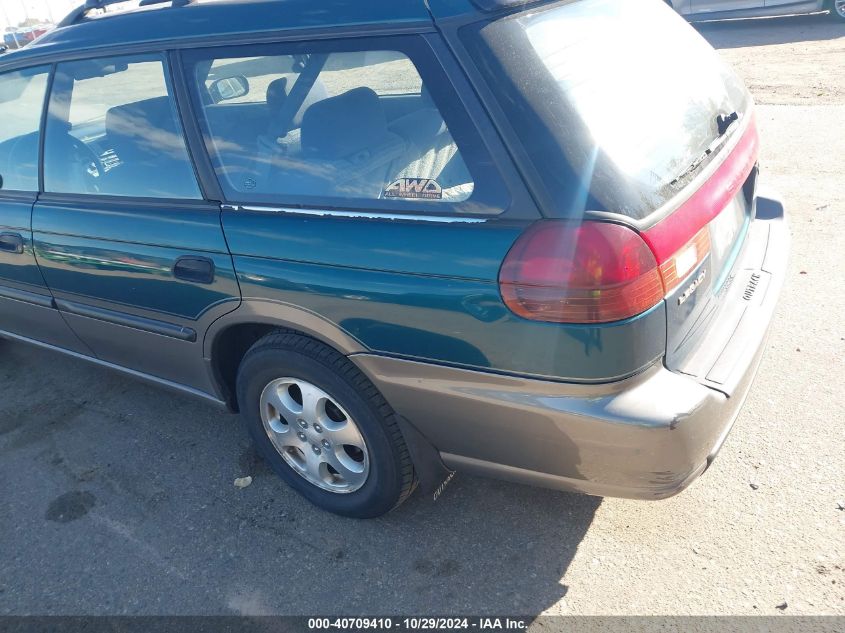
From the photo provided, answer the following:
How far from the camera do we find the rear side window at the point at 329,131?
80.4 inches

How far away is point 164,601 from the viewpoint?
2418 mm

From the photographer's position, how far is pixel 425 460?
236 centimetres

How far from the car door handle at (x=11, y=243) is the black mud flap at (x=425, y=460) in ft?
6.71

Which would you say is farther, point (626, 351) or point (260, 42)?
point (260, 42)

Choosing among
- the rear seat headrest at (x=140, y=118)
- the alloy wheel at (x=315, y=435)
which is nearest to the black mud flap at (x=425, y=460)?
the alloy wheel at (x=315, y=435)

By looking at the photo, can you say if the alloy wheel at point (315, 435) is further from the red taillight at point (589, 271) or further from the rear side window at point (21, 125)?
the rear side window at point (21, 125)

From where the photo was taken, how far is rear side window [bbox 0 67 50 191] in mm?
3117

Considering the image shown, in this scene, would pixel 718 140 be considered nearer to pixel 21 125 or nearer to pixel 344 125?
pixel 344 125

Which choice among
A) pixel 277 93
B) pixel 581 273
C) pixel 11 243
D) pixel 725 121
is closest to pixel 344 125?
pixel 277 93

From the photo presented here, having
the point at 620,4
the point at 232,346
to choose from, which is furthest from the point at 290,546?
the point at 620,4

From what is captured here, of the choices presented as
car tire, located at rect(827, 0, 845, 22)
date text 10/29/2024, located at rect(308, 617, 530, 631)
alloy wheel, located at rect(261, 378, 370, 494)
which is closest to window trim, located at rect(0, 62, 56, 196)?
alloy wheel, located at rect(261, 378, 370, 494)

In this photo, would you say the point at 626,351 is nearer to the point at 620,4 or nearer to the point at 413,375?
the point at 413,375

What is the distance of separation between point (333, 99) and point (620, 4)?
3.46 ft

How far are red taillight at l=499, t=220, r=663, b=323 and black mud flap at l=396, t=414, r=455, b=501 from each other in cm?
66
